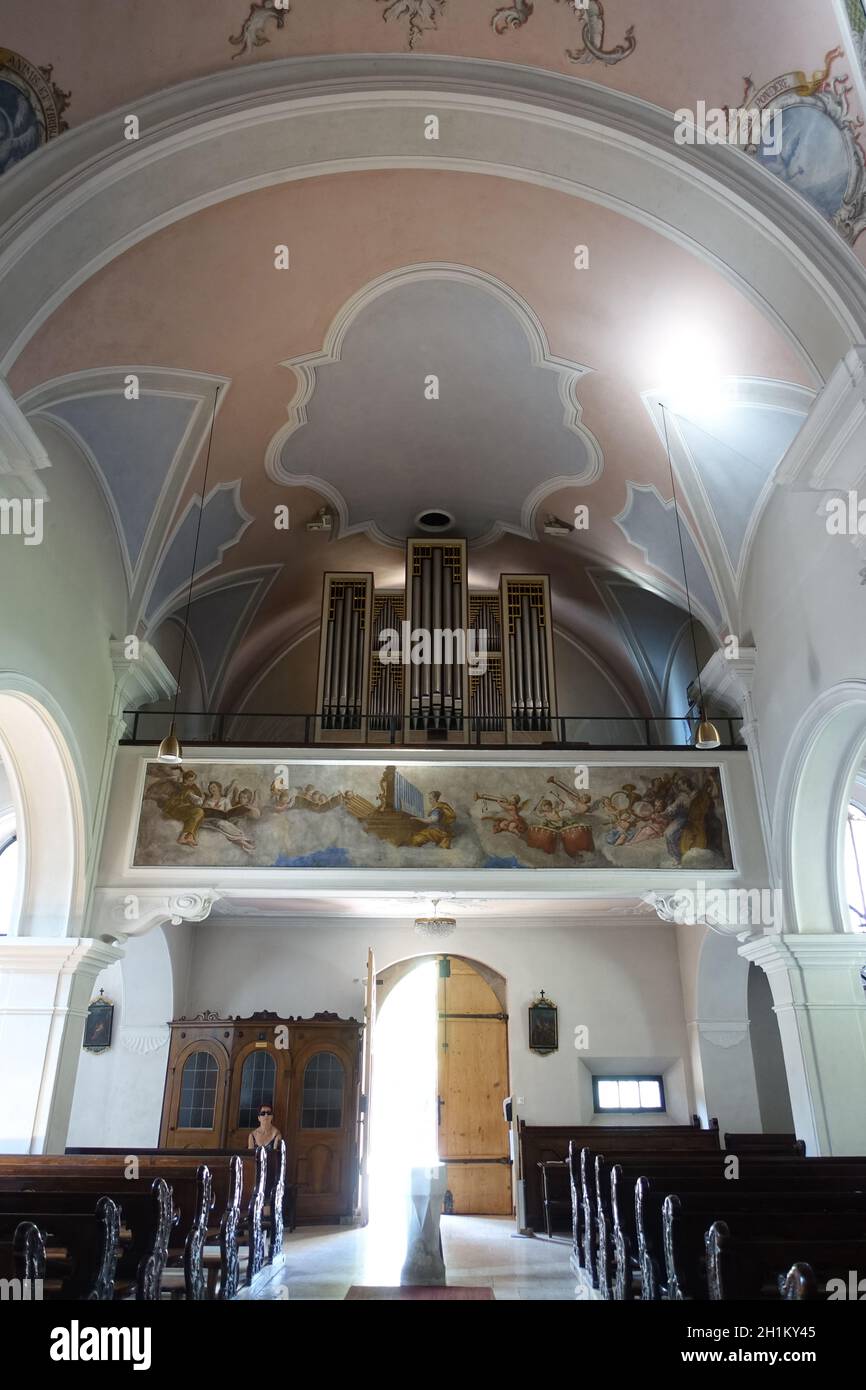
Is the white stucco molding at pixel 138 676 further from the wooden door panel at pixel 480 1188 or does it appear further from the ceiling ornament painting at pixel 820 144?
the wooden door panel at pixel 480 1188

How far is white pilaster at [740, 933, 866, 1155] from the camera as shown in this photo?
8.59m

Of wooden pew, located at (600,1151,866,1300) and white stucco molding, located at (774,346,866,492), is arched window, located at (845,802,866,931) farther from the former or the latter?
white stucco molding, located at (774,346,866,492)

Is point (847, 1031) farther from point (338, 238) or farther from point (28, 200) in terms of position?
point (28, 200)

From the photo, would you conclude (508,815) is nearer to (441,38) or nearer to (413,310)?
(413,310)

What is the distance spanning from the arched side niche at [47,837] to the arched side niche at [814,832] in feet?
22.8

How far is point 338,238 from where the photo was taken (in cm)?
835

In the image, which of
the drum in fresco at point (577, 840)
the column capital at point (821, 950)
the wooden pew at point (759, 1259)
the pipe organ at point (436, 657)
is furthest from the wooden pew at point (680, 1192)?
the pipe organ at point (436, 657)

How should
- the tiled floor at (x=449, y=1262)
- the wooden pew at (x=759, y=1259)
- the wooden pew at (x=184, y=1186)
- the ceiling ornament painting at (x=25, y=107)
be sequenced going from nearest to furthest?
the wooden pew at (x=759, y=1259) → the wooden pew at (x=184, y=1186) → the ceiling ornament painting at (x=25, y=107) → the tiled floor at (x=449, y=1262)

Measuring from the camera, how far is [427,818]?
10.0m

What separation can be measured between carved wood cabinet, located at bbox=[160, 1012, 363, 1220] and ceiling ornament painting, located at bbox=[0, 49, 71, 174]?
1111cm

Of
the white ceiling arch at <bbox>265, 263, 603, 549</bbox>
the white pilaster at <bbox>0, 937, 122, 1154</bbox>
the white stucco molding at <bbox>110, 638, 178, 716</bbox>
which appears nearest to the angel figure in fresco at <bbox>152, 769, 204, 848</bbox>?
the white stucco molding at <bbox>110, 638, 178, 716</bbox>

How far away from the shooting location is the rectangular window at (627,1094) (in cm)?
1417
